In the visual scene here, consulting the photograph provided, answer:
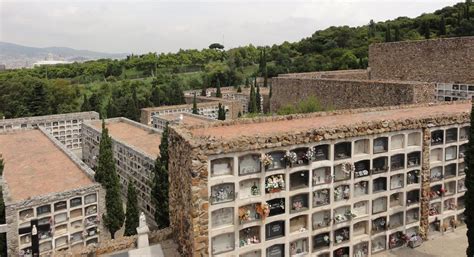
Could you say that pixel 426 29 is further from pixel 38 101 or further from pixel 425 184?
pixel 38 101

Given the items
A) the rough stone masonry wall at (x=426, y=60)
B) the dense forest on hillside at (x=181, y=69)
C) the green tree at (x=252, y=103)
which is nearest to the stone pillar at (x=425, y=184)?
the rough stone masonry wall at (x=426, y=60)

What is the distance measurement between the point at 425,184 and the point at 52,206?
15575 mm

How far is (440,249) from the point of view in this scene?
47.8 feet

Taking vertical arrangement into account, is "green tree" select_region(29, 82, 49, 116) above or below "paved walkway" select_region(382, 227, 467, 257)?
above

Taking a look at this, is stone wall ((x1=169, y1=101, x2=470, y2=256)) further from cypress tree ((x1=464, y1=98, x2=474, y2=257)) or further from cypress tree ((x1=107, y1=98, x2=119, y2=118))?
cypress tree ((x1=107, y1=98, x2=119, y2=118))

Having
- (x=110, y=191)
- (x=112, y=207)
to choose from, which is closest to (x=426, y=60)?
(x=110, y=191)

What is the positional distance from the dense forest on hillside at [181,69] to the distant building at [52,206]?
25092mm

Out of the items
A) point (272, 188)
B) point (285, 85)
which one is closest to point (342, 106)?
point (285, 85)

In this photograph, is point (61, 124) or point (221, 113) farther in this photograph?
point (221, 113)

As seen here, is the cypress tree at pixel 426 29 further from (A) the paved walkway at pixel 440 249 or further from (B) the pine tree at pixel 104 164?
(B) the pine tree at pixel 104 164

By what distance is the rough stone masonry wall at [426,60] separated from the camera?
2739 cm

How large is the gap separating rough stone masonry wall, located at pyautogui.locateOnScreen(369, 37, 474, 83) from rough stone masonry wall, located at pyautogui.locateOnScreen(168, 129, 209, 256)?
2212 centimetres

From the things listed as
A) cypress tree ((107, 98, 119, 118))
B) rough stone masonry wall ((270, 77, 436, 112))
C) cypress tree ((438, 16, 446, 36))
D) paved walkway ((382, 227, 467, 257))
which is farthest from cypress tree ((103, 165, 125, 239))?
cypress tree ((438, 16, 446, 36))

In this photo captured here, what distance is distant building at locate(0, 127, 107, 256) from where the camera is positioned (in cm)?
1842
